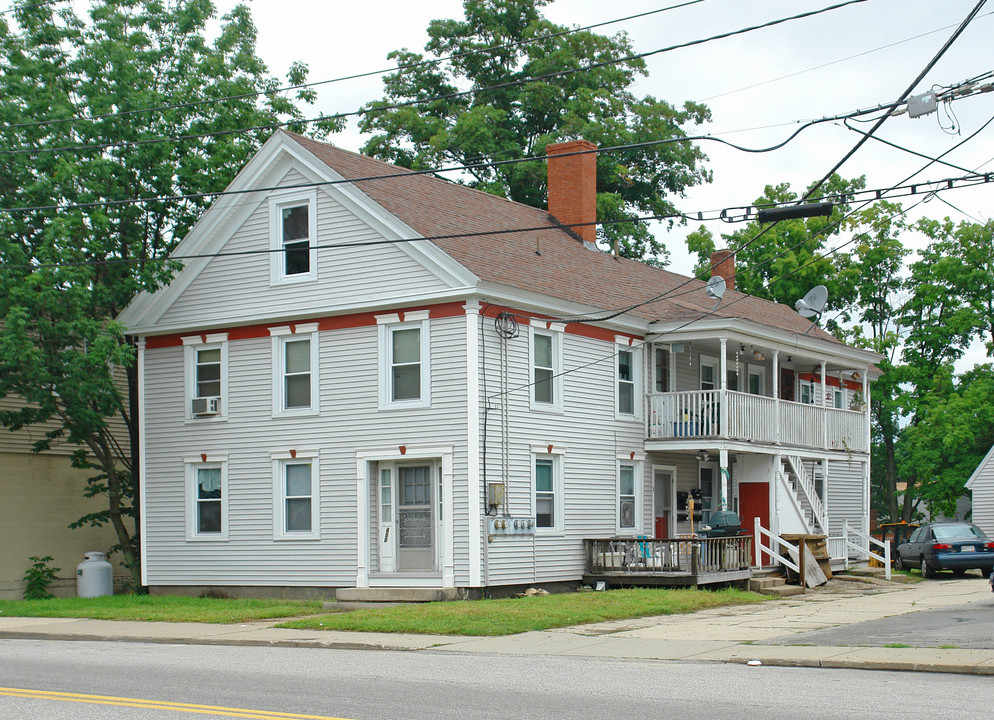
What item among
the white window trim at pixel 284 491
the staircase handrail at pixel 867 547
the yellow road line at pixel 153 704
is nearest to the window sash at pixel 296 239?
the white window trim at pixel 284 491

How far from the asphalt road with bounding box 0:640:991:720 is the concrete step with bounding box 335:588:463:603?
709 cm

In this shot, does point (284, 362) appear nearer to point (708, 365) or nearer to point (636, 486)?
point (636, 486)

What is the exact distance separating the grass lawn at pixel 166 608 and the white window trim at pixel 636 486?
22.6 feet

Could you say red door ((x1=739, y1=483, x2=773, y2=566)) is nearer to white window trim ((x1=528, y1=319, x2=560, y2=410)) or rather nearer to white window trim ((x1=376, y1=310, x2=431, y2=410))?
white window trim ((x1=528, y1=319, x2=560, y2=410))

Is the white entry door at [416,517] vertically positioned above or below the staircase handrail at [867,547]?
above

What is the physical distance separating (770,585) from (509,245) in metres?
8.85

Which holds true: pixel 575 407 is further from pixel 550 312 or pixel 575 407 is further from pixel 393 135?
pixel 393 135

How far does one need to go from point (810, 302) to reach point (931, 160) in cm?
1275

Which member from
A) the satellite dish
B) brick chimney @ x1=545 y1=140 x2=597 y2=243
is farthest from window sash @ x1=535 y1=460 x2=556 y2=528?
the satellite dish

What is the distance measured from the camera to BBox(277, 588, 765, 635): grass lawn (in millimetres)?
17547

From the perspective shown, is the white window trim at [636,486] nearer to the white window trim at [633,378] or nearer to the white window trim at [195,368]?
the white window trim at [633,378]

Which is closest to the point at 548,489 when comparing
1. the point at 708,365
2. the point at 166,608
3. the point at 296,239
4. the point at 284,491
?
the point at 284,491

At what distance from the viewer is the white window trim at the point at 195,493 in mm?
25328

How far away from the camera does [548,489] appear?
79.3ft
